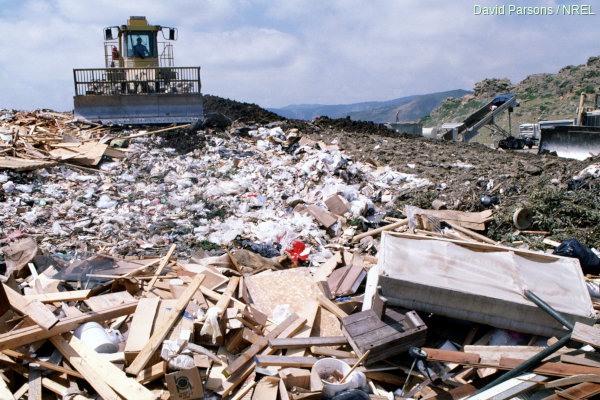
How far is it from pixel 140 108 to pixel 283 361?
1120 cm

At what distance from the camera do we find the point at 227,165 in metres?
9.95

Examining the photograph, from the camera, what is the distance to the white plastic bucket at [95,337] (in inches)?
133

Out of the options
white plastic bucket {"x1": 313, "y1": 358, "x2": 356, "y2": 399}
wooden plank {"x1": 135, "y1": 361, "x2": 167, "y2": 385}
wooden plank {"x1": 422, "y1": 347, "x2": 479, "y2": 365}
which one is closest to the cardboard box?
wooden plank {"x1": 135, "y1": 361, "x2": 167, "y2": 385}

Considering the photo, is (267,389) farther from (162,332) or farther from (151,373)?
(162,332)

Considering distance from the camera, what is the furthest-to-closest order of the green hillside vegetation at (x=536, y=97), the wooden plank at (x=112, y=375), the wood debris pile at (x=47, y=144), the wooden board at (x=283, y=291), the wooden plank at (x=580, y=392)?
the green hillside vegetation at (x=536, y=97), the wood debris pile at (x=47, y=144), the wooden board at (x=283, y=291), the wooden plank at (x=112, y=375), the wooden plank at (x=580, y=392)

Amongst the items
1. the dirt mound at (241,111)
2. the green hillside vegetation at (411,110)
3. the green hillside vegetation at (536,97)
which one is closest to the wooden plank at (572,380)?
the dirt mound at (241,111)

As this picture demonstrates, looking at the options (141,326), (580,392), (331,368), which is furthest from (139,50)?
(580,392)

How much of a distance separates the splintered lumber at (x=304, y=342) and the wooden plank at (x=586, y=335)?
1.73 metres

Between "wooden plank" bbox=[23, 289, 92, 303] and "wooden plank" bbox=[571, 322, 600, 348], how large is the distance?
160 inches

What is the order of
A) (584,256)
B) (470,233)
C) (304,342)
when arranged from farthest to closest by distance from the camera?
1. (470,233)
2. (584,256)
3. (304,342)

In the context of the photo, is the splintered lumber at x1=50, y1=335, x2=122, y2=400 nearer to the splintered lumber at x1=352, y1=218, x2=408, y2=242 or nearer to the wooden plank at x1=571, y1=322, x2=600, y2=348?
the wooden plank at x1=571, y1=322, x2=600, y2=348

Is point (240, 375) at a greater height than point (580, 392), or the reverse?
point (580, 392)

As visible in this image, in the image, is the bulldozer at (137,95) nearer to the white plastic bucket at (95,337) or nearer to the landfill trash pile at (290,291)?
the landfill trash pile at (290,291)

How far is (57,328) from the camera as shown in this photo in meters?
3.31
